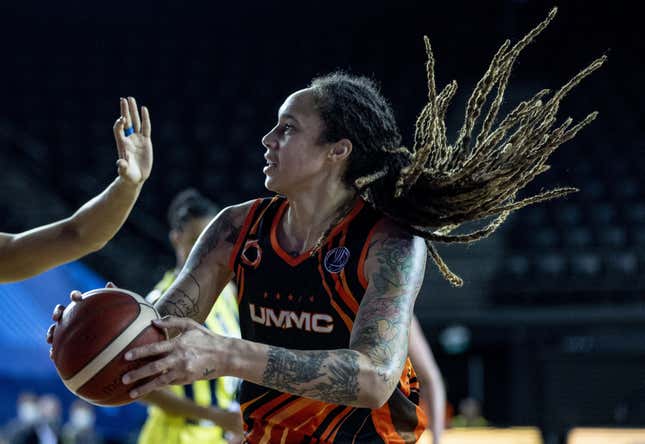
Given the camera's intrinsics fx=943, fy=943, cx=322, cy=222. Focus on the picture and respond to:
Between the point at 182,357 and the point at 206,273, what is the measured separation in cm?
86

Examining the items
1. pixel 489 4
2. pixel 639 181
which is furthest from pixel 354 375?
pixel 489 4

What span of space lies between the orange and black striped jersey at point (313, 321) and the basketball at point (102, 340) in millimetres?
486

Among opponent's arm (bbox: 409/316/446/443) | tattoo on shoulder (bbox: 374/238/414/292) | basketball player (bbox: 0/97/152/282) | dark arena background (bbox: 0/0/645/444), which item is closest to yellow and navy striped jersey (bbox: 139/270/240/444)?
opponent's arm (bbox: 409/316/446/443)

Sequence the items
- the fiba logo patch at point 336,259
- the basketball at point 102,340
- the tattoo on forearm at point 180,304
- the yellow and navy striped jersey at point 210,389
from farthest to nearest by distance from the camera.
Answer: the yellow and navy striped jersey at point 210,389
the tattoo on forearm at point 180,304
the fiba logo patch at point 336,259
the basketball at point 102,340

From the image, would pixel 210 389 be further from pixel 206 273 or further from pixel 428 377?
pixel 206 273

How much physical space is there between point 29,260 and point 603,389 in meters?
5.62

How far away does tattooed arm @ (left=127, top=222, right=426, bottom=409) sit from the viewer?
2.17 metres

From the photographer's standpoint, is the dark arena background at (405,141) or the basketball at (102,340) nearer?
the basketball at (102,340)

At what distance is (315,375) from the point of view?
92.6 inches

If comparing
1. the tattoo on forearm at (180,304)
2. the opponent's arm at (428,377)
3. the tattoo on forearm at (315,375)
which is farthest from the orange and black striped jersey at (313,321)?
the opponent's arm at (428,377)

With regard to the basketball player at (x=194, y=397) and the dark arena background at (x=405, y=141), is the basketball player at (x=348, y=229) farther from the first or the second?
the dark arena background at (x=405, y=141)

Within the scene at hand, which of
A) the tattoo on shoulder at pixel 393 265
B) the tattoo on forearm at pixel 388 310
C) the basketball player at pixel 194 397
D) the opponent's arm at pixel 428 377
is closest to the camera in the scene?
the tattoo on forearm at pixel 388 310

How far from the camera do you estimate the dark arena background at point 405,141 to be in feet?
32.5

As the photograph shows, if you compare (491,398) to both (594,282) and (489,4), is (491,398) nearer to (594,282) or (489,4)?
(594,282)
